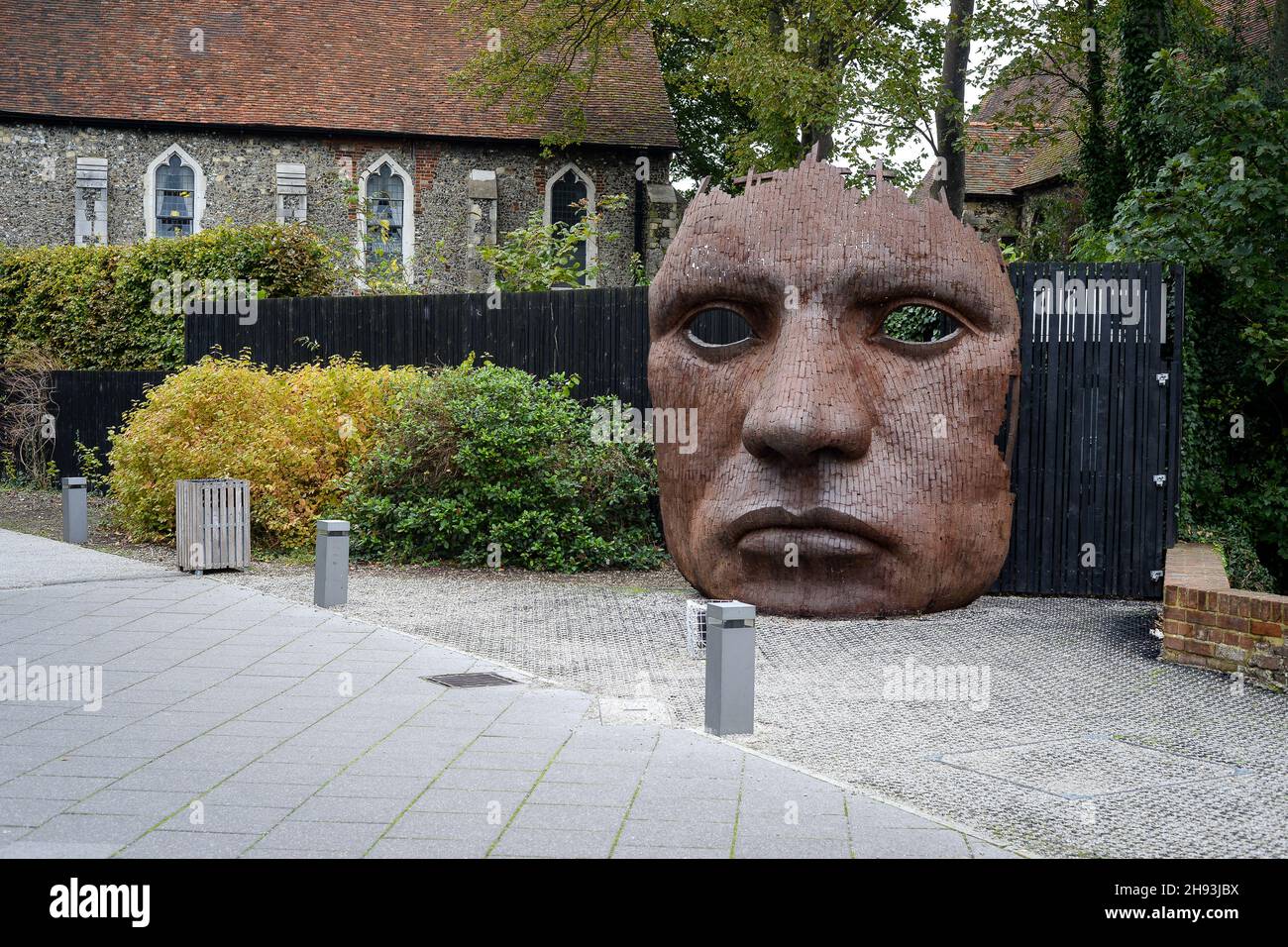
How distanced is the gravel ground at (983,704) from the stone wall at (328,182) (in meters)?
20.4

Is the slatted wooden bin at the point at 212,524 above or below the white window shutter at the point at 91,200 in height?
below

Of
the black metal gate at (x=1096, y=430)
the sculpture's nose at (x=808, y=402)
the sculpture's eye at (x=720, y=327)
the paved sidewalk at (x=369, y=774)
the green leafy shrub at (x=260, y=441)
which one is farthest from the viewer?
the green leafy shrub at (x=260, y=441)

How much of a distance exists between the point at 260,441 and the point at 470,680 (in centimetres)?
680

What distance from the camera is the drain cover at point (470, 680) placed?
7.36 meters

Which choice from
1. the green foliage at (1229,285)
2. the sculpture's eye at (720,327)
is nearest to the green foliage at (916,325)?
the sculpture's eye at (720,327)

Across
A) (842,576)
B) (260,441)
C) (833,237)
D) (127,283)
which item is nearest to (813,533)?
(842,576)

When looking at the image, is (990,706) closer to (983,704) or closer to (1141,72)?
(983,704)

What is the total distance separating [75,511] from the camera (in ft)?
46.1

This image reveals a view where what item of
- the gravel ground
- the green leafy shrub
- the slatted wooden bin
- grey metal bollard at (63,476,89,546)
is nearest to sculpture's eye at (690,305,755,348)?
the gravel ground

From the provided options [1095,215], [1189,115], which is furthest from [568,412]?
[1095,215]

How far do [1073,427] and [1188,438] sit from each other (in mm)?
990

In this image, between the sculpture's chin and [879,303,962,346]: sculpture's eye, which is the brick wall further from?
[879,303,962,346]: sculpture's eye

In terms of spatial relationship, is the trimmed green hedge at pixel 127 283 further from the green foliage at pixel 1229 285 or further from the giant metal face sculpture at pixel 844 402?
the green foliage at pixel 1229 285

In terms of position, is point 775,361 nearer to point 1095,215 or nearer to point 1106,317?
point 1106,317
